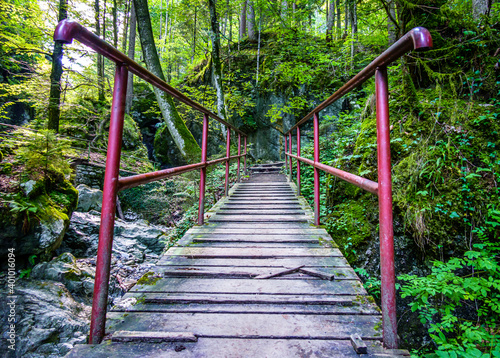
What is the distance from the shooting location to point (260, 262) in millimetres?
1666

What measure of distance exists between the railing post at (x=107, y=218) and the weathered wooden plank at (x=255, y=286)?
1.21 feet

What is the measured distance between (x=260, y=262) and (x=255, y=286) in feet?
1.01

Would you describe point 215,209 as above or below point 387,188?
below

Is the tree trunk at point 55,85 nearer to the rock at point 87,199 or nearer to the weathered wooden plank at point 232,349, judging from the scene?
the rock at point 87,199

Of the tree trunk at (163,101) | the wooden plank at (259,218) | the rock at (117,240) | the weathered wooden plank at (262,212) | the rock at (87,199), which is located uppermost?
the tree trunk at (163,101)

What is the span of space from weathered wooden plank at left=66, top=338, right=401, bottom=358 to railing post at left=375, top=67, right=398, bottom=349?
0.33 feet

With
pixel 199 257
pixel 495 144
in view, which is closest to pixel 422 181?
pixel 495 144

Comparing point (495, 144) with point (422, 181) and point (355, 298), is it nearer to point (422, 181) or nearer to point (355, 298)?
point (422, 181)

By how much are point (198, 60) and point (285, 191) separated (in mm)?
11578

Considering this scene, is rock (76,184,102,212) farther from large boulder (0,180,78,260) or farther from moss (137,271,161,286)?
moss (137,271,161,286)

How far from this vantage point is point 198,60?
12.7m

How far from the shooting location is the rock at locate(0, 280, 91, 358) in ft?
7.39

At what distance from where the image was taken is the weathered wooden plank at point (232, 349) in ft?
2.89

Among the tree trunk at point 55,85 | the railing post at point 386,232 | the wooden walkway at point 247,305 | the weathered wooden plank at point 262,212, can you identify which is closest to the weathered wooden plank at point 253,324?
the wooden walkway at point 247,305
